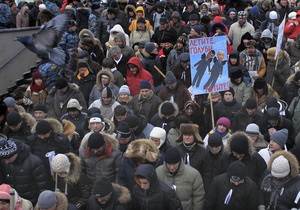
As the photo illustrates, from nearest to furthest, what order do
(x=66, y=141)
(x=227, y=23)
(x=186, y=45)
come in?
(x=66, y=141), (x=186, y=45), (x=227, y=23)

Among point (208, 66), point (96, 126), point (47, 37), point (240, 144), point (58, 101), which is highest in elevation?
point (47, 37)

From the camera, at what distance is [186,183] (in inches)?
297

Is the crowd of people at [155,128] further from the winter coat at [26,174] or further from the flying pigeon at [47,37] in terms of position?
the flying pigeon at [47,37]

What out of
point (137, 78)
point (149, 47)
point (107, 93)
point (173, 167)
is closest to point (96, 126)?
point (107, 93)

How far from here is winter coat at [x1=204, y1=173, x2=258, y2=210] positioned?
7172 millimetres

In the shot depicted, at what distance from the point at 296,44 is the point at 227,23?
2.89 metres

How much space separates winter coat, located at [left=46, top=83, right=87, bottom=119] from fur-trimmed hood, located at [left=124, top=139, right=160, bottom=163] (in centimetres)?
330

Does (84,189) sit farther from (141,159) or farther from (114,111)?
(114,111)

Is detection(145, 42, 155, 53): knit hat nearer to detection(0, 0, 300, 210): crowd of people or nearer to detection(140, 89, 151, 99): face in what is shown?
Answer: detection(0, 0, 300, 210): crowd of people

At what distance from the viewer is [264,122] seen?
9547 millimetres

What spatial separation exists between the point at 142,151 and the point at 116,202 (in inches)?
39.5

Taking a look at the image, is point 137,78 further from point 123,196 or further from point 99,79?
point 123,196

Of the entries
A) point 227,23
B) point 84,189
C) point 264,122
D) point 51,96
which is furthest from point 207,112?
point 227,23

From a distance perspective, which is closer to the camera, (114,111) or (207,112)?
(114,111)
